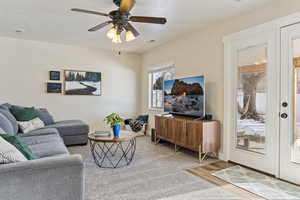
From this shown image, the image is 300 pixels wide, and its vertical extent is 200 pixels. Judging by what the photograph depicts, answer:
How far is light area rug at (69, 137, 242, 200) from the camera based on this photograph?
87.1 inches

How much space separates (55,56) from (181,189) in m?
4.65

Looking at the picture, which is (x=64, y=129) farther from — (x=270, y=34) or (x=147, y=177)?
(x=270, y=34)

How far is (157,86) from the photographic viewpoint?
576 centimetres

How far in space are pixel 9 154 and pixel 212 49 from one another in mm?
3499

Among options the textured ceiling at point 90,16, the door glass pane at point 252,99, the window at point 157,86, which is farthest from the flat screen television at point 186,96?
the textured ceiling at point 90,16

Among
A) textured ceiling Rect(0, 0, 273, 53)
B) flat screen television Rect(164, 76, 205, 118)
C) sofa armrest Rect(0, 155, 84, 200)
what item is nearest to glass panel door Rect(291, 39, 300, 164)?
textured ceiling Rect(0, 0, 273, 53)

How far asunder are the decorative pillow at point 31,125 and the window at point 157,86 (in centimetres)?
299

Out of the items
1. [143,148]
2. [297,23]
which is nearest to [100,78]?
[143,148]

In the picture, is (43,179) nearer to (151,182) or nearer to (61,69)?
(151,182)

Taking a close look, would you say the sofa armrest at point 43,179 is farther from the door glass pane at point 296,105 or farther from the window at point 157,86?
the window at point 157,86

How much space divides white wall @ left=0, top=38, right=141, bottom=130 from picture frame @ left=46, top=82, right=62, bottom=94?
0.36 feet

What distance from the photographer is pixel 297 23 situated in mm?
2512

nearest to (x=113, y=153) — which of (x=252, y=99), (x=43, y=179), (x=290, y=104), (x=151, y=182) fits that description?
(x=151, y=182)

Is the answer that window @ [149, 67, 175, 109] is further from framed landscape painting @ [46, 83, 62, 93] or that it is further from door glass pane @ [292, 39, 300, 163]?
door glass pane @ [292, 39, 300, 163]
